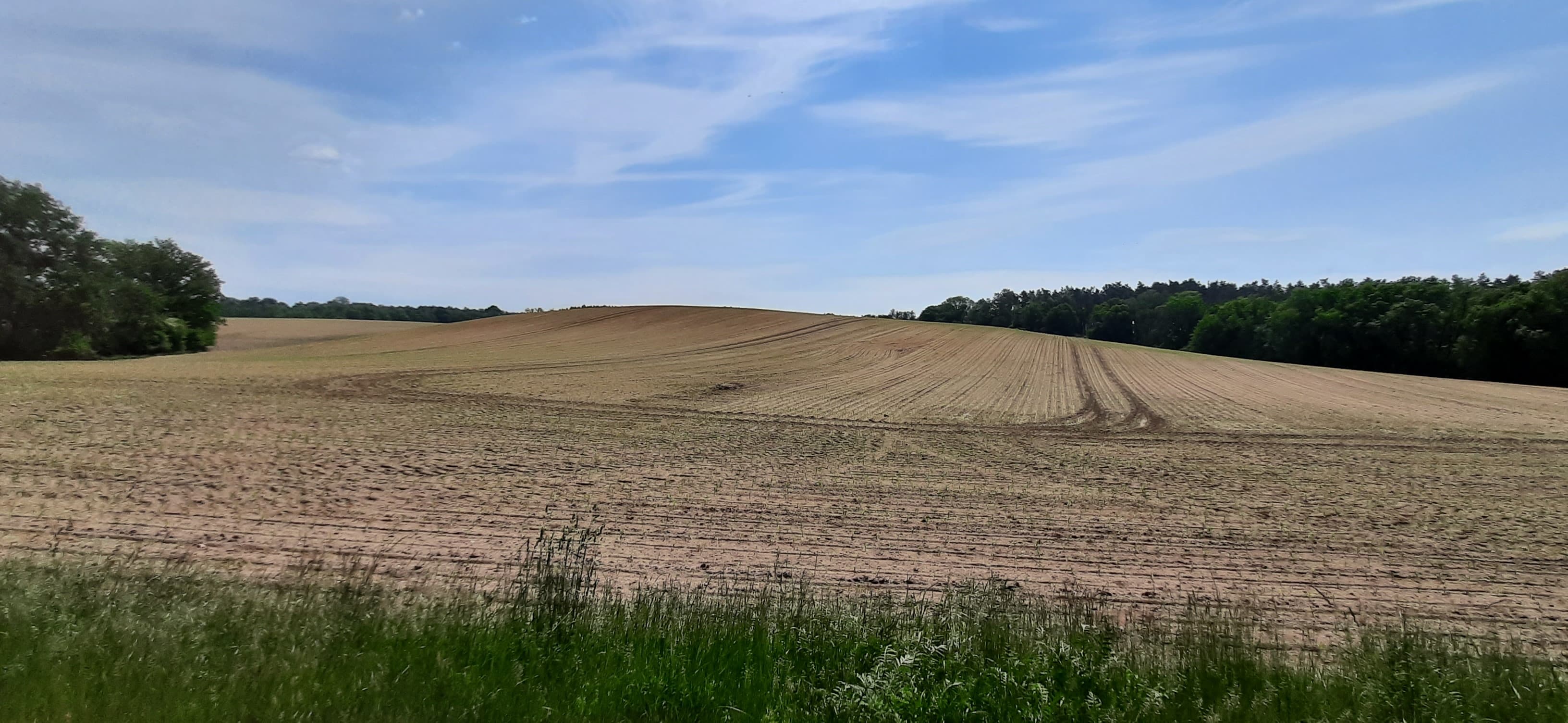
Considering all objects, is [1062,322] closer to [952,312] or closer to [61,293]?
[952,312]

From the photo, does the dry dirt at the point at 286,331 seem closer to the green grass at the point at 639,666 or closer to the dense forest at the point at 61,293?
the dense forest at the point at 61,293

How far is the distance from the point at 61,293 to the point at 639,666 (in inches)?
1945

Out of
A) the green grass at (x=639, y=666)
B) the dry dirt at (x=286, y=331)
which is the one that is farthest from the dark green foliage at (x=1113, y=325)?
the green grass at (x=639, y=666)

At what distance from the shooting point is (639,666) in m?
4.20

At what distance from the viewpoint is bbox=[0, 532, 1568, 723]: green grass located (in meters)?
3.69

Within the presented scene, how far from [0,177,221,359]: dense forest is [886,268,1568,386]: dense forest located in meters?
86.1

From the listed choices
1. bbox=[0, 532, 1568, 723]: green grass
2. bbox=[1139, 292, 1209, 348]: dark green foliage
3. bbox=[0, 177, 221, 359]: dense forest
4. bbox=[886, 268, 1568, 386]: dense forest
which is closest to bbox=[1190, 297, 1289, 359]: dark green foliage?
bbox=[886, 268, 1568, 386]: dense forest

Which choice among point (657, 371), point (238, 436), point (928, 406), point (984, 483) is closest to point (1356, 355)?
point (928, 406)

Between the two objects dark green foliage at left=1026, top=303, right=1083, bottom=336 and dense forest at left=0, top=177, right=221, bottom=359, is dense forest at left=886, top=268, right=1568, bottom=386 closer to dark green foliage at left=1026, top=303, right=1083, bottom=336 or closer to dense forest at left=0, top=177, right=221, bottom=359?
dark green foliage at left=1026, top=303, right=1083, bottom=336

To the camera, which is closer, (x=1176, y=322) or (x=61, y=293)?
(x=61, y=293)

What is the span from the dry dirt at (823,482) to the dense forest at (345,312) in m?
81.7

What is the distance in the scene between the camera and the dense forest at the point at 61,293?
118ft

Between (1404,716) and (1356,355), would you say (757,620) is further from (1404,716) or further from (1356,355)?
(1356,355)

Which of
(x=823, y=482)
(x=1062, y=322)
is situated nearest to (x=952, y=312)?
(x=1062, y=322)
